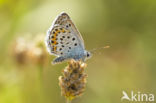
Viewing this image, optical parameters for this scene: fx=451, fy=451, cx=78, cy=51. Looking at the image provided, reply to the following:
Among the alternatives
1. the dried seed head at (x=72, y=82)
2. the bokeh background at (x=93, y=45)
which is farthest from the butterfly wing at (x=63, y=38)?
the bokeh background at (x=93, y=45)

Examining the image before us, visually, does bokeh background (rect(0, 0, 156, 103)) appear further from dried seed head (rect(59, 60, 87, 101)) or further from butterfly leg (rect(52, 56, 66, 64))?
dried seed head (rect(59, 60, 87, 101))

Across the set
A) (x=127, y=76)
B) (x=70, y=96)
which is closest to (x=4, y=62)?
(x=127, y=76)

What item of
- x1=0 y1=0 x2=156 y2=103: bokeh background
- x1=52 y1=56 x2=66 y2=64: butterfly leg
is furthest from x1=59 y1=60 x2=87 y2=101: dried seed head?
x1=0 y1=0 x2=156 y2=103: bokeh background

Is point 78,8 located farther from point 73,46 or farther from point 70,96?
point 70,96

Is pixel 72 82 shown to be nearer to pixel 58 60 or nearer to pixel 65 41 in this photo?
pixel 58 60

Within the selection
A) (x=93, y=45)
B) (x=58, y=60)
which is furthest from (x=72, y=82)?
(x=93, y=45)
